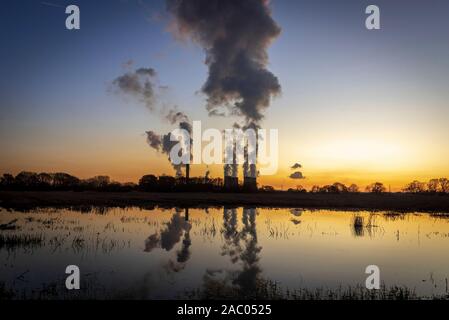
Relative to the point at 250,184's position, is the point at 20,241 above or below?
below

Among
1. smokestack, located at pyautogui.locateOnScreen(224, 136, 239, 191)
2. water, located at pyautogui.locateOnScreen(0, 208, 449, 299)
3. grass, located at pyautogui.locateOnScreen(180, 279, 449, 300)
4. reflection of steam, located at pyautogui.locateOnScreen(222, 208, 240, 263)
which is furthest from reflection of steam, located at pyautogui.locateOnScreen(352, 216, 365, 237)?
smokestack, located at pyautogui.locateOnScreen(224, 136, 239, 191)

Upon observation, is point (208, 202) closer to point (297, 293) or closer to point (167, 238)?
point (167, 238)

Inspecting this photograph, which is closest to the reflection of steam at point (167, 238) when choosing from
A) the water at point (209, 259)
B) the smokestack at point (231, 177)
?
the water at point (209, 259)

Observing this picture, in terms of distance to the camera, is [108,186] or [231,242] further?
[108,186]

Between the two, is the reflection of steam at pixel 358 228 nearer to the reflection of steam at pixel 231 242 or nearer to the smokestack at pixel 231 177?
the reflection of steam at pixel 231 242

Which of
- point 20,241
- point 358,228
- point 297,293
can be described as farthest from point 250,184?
point 297,293

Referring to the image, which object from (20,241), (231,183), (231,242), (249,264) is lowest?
(249,264)

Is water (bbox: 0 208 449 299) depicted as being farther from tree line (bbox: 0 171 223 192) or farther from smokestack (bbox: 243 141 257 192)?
tree line (bbox: 0 171 223 192)

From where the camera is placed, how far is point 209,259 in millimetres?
17641

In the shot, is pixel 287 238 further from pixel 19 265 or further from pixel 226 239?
pixel 19 265

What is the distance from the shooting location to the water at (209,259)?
1288 centimetres

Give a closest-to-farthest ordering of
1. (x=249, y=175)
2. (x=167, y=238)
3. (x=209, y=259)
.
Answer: (x=209, y=259) → (x=167, y=238) → (x=249, y=175)
